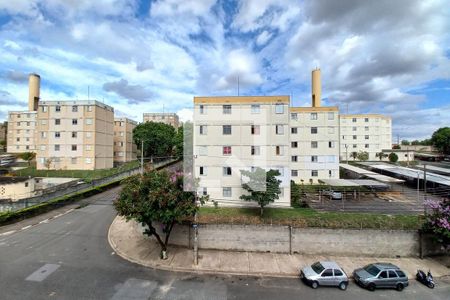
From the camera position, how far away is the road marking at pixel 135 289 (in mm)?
12219

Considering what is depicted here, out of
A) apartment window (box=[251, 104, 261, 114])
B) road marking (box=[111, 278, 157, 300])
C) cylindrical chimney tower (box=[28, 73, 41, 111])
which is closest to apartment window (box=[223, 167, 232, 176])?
apartment window (box=[251, 104, 261, 114])

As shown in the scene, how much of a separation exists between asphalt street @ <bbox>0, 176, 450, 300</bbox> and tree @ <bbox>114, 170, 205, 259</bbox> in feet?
11.1

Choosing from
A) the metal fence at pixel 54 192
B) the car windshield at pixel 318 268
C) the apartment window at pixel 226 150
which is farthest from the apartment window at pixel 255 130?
the car windshield at pixel 318 268

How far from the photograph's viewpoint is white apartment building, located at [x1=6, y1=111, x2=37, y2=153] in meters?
65.5

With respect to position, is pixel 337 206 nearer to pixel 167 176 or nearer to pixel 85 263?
pixel 167 176

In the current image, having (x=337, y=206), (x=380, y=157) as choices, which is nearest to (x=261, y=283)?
(x=337, y=206)

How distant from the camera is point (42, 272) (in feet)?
46.2

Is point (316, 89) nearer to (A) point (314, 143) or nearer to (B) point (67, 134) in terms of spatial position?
(A) point (314, 143)

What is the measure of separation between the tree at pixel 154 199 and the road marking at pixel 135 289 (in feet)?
10.3

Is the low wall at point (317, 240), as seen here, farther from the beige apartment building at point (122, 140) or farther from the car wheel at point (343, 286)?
→ the beige apartment building at point (122, 140)

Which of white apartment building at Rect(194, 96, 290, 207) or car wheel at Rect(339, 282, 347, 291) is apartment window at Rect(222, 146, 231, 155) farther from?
car wheel at Rect(339, 282, 347, 291)

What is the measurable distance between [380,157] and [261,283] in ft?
219

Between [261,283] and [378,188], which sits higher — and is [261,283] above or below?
below

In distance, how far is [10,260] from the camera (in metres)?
15.3
